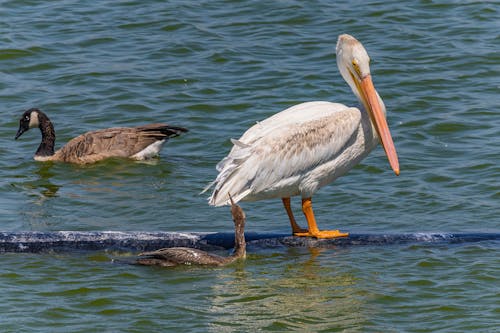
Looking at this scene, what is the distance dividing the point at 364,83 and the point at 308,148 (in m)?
0.68

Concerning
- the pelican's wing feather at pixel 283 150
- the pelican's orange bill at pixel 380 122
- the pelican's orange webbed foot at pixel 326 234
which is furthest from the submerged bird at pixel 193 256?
the pelican's orange bill at pixel 380 122

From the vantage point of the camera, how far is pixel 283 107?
38.6 ft

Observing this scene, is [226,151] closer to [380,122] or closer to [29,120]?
[29,120]

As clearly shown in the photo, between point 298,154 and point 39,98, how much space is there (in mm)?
5422

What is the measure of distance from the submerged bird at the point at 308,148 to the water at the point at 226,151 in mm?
508

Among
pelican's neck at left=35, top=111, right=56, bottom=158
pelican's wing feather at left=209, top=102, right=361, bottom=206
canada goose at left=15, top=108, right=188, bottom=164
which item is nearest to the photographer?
pelican's wing feather at left=209, top=102, right=361, bottom=206

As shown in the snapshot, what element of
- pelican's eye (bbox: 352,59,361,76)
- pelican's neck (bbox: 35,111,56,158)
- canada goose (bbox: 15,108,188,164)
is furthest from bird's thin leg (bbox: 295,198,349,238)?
pelican's neck (bbox: 35,111,56,158)

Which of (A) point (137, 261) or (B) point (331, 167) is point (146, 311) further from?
(B) point (331, 167)

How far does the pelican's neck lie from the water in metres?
0.16

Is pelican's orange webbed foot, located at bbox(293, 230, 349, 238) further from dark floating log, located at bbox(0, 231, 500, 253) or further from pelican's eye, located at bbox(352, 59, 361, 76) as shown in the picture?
pelican's eye, located at bbox(352, 59, 361, 76)

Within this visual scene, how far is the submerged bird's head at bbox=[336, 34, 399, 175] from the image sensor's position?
7895 mm

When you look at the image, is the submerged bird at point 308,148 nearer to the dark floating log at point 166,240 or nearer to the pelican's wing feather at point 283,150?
the pelican's wing feather at point 283,150

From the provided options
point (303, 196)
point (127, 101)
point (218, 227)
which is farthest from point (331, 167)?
point (127, 101)

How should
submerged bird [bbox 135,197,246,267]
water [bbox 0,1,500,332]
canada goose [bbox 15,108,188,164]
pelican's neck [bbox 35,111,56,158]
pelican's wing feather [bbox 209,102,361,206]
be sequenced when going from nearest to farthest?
water [bbox 0,1,500,332]
submerged bird [bbox 135,197,246,267]
pelican's wing feather [bbox 209,102,361,206]
canada goose [bbox 15,108,188,164]
pelican's neck [bbox 35,111,56,158]
